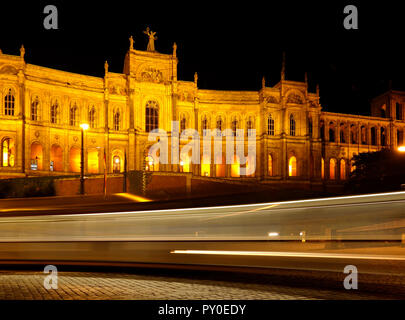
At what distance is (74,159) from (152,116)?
10114 mm

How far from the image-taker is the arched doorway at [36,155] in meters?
45.8

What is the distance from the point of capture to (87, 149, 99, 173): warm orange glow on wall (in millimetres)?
49438

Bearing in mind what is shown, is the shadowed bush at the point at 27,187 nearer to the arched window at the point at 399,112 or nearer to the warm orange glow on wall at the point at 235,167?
the warm orange glow on wall at the point at 235,167

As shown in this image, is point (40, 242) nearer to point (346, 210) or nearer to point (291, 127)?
point (346, 210)

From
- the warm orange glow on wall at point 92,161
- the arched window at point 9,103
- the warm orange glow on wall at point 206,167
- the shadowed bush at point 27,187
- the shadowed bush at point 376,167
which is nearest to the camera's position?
the shadowed bush at point 27,187

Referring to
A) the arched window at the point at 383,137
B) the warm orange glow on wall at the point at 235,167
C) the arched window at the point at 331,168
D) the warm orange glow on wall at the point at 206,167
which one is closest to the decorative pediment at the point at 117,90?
the warm orange glow on wall at the point at 206,167

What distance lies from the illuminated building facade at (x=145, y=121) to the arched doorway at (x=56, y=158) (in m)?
0.11

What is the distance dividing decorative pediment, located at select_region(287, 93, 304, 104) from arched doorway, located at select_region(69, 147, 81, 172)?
26.7 m

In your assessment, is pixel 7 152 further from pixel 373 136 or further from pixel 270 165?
pixel 373 136

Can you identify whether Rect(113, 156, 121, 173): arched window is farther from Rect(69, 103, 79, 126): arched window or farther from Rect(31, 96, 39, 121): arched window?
Rect(31, 96, 39, 121): arched window

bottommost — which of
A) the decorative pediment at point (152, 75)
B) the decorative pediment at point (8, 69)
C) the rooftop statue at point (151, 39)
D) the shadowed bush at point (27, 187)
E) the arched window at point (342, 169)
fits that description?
the shadowed bush at point (27, 187)

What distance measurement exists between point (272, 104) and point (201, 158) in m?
11.5

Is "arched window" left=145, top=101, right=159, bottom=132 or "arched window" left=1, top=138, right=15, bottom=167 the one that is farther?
"arched window" left=145, top=101, right=159, bottom=132

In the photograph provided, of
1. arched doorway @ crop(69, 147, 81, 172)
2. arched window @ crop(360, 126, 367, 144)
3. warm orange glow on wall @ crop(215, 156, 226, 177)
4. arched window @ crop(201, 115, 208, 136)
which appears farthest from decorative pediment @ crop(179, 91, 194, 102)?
arched window @ crop(360, 126, 367, 144)
